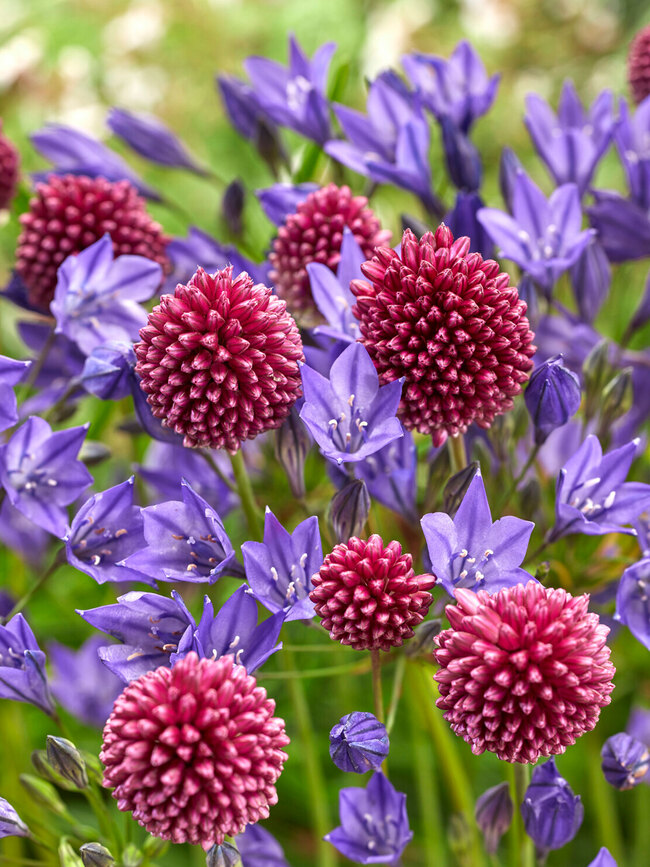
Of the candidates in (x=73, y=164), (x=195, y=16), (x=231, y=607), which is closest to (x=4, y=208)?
(x=73, y=164)

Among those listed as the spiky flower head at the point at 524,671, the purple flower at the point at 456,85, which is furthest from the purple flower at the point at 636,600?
the purple flower at the point at 456,85

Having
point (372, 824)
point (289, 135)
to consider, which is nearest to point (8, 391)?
point (372, 824)

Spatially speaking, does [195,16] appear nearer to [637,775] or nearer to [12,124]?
[12,124]

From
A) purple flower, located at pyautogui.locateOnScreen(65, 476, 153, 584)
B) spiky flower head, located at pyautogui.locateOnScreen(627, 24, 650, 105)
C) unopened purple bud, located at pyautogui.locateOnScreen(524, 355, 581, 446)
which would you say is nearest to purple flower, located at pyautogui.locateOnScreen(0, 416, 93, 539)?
purple flower, located at pyautogui.locateOnScreen(65, 476, 153, 584)

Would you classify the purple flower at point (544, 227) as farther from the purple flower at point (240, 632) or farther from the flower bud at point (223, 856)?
the flower bud at point (223, 856)

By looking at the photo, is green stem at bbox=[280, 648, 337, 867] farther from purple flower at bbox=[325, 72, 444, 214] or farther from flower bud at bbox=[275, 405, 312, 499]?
purple flower at bbox=[325, 72, 444, 214]
